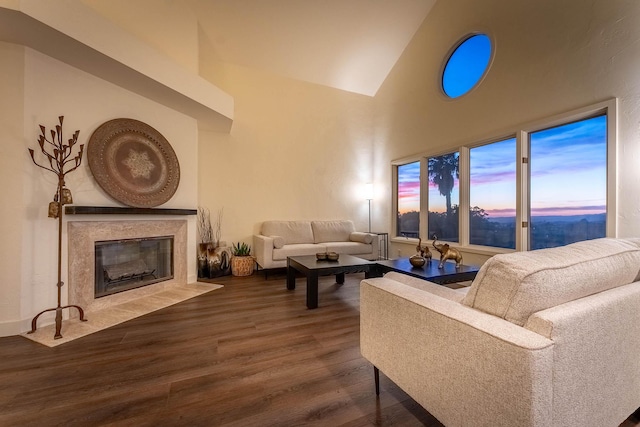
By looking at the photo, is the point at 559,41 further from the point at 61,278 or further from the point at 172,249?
Result: the point at 61,278

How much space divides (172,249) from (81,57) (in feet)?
6.96

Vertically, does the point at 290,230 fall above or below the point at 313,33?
below

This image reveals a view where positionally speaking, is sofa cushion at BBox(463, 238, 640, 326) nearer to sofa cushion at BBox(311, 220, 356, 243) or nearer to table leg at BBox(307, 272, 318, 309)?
table leg at BBox(307, 272, 318, 309)

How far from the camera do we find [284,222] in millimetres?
4668

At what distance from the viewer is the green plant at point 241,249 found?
4.29 metres

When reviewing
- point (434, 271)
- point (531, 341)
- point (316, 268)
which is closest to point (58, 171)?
point (316, 268)

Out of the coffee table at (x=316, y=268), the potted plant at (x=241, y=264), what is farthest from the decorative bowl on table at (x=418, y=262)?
the potted plant at (x=241, y=264)

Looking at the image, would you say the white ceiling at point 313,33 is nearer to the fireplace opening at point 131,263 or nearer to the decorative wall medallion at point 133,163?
the decorative wall medallion at point 133,163

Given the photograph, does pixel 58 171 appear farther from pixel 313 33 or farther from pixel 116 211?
pixel 313 33

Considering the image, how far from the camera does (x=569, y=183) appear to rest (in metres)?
2.86

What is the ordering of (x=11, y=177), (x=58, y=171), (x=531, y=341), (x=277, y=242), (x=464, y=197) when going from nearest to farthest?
(x=531, y=341) → (x=11, y=177) → (x=58, y=171) → (x=464, y=197) → (x=277, y=242)

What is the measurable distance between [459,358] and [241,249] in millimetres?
3836

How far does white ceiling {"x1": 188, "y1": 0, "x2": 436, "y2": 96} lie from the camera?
3.78 meters

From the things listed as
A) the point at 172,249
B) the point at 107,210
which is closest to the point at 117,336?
the point at 107,210
